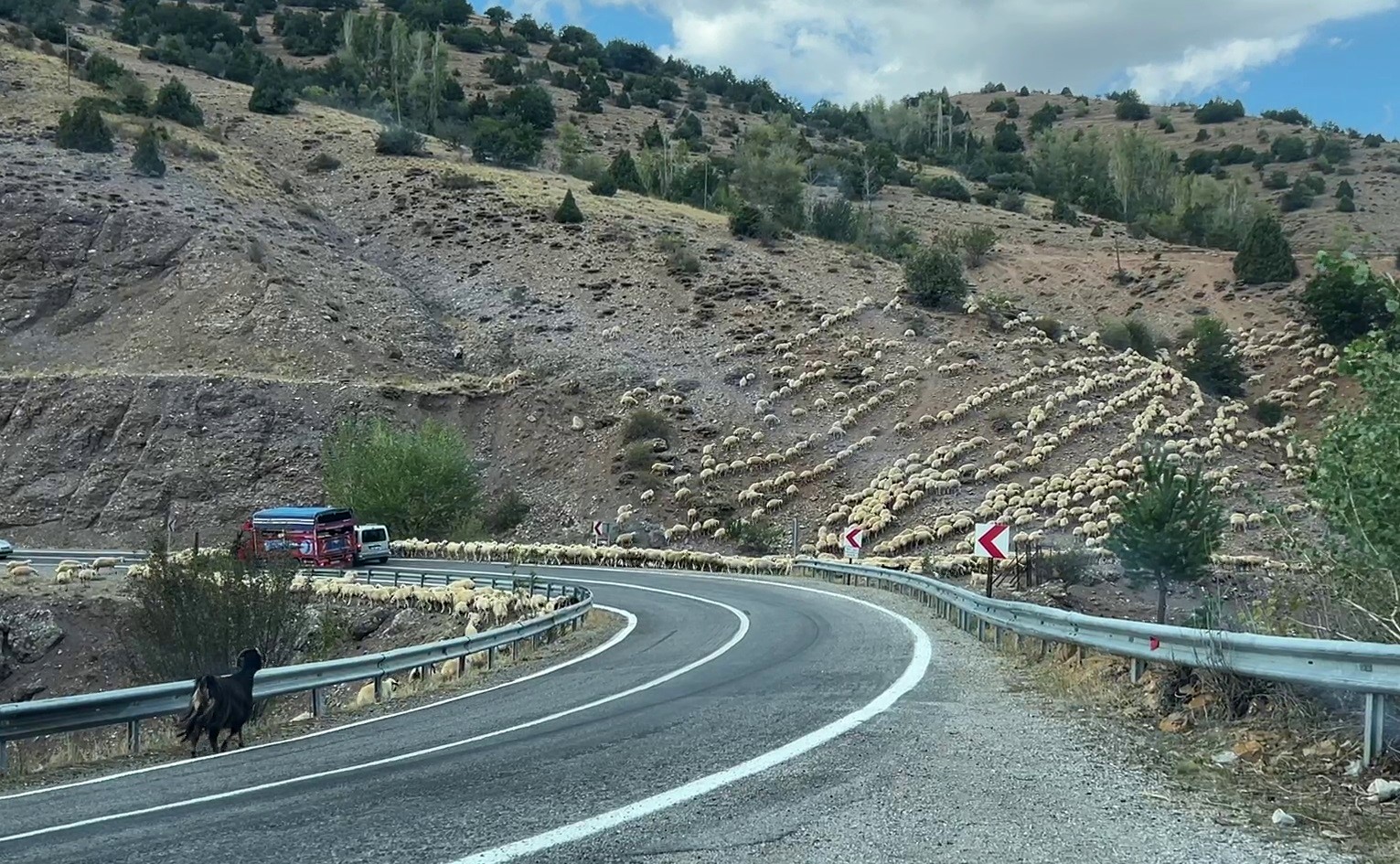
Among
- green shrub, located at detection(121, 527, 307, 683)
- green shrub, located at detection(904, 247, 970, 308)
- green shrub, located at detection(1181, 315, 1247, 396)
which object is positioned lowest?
green shrub, located at detection(121, 527, 307, 683)

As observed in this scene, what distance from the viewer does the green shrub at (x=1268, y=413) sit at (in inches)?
2095

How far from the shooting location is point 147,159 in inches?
2397

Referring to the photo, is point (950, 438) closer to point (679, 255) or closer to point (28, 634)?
point (679, 255)

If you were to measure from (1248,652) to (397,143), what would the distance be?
7385 centimetres

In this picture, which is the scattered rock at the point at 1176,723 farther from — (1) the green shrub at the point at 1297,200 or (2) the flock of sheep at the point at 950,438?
(1) the green shrub at the point at 1297,200

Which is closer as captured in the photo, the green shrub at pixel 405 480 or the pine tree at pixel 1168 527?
the pine tree at pixel 1168 527

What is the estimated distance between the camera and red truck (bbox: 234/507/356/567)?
39312 mm

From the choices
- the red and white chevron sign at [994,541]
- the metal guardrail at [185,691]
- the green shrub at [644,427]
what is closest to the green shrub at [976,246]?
the green shrub at [644,427]

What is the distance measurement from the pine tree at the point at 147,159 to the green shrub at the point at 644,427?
29767 mm

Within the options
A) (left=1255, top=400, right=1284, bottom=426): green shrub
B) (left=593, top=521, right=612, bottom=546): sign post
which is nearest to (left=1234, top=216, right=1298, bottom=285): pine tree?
(left=1255, top=400, right=1284, bottom=426): green shrub

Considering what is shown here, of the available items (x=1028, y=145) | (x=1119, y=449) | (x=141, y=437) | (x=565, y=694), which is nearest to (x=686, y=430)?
(x=1119, y=449)

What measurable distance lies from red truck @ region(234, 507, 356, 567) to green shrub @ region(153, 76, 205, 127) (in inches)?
1613

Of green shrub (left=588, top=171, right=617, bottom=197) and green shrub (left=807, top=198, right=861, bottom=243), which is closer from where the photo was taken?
green shrub (left=588, top=171, right=617, bottom=197)

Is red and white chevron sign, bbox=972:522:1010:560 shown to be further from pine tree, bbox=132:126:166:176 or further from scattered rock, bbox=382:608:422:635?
pine tree, bbox=132:126:166:176
